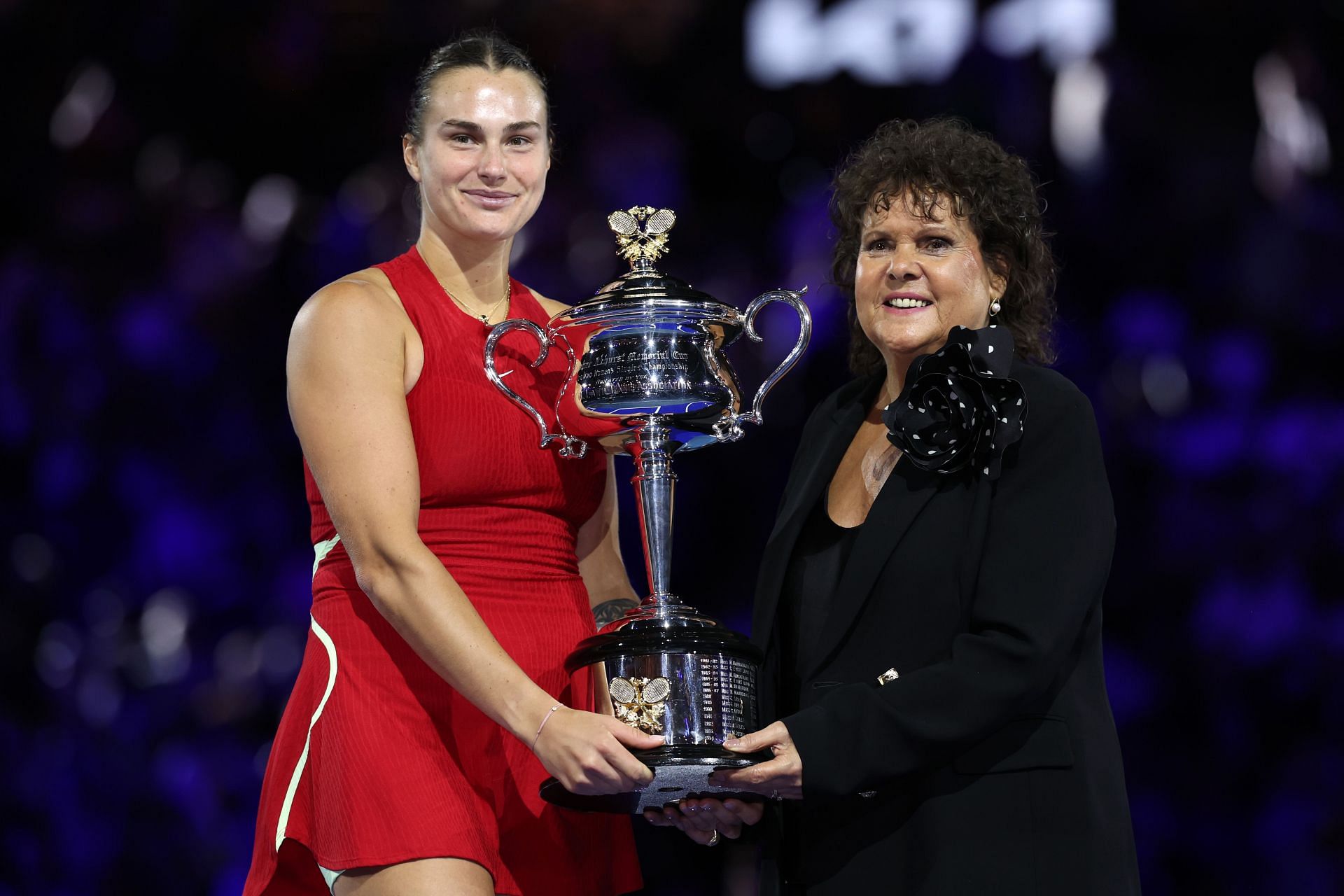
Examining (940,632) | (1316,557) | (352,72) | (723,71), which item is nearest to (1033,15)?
(723,71)

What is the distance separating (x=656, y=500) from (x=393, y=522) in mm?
313

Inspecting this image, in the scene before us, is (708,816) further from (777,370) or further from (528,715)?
(777,370)

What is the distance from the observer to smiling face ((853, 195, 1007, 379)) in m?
1.99

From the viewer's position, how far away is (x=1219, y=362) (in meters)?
3.00

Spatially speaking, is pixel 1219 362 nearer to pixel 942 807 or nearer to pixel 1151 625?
pixel 1151 625

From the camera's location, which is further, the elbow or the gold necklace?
the gold necklace

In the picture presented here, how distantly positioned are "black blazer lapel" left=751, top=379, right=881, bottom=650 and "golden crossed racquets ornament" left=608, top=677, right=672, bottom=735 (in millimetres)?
262

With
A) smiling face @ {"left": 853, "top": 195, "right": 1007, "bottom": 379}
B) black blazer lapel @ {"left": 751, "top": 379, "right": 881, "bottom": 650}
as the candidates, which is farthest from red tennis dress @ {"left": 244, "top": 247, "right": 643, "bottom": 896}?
smiling face @ {"left": 853, "top": 195, "right": 1007, "bottom": 379}

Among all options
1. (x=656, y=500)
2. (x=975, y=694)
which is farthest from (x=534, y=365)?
(x=975, y=694)

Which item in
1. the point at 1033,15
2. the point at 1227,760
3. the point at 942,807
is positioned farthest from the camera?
the point at 1033,15

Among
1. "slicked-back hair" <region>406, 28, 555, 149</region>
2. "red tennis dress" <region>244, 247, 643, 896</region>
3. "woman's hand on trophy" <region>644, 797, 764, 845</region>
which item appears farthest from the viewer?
"slicked-back hair" <region>406, 28, 555, 149</region>

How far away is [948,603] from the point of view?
182cm

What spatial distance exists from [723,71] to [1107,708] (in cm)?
177

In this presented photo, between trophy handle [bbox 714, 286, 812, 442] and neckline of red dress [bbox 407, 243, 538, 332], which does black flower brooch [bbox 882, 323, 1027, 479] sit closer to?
trophy handle [bbox 714, 286, 812, 442]
